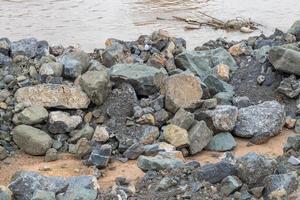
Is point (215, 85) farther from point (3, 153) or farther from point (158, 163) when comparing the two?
point (3, 153)

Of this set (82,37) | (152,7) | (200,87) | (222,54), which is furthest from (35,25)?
(200,87)

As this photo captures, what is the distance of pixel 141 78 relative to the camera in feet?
20.7

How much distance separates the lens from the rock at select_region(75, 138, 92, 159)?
18.4ft

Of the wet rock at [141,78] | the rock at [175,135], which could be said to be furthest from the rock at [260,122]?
the wet rock at [141,78]

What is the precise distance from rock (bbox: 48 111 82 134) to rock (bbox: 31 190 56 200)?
167cm

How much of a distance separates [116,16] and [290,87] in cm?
672

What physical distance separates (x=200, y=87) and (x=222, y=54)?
53.1 inches

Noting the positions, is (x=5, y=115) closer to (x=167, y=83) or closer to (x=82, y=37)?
(x=167, y=83)

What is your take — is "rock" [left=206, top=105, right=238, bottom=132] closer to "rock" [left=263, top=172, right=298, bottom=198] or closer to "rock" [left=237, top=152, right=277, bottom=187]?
"rock" [left=237, top=152, right=277, bottom=187]

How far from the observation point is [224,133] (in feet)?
19.4

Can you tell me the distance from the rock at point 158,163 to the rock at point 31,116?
1437 mm

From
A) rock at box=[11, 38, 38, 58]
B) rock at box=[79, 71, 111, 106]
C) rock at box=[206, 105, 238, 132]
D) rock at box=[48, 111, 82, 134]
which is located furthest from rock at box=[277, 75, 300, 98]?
rock at box=[11, 38, 38, 58]

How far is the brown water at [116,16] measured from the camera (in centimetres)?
1082

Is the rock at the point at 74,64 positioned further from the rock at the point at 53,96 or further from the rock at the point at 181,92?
the rock at the point at 181,92
